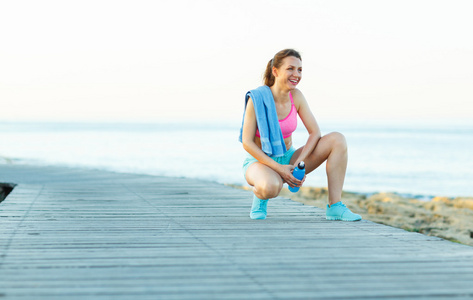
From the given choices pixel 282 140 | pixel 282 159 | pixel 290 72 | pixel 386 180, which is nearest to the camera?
pixel 290 72

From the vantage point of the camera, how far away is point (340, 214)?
14.9 ft

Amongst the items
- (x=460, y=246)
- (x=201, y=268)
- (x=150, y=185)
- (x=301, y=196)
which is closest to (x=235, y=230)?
(x=201, y=268)

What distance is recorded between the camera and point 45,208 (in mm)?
5238

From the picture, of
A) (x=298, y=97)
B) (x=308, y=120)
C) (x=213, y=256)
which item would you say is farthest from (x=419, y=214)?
(x=213, y=256)

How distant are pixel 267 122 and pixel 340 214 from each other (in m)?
0.92

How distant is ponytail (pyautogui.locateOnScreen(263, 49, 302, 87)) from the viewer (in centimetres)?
443

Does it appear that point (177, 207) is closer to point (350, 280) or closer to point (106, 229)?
point (106, 229)

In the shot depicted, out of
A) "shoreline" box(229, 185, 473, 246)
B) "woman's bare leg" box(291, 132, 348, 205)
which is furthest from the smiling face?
"shoreline" box(229, 185, 473, 246)

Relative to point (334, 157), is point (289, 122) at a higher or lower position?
higher

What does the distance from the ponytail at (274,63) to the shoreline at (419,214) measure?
3505 mm

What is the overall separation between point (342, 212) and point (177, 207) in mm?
1704

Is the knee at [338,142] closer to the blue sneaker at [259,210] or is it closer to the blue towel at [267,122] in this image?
the blue towel at [267,122]

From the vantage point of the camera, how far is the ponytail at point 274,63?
443 cm

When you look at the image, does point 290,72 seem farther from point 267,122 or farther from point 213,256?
point 213,256
